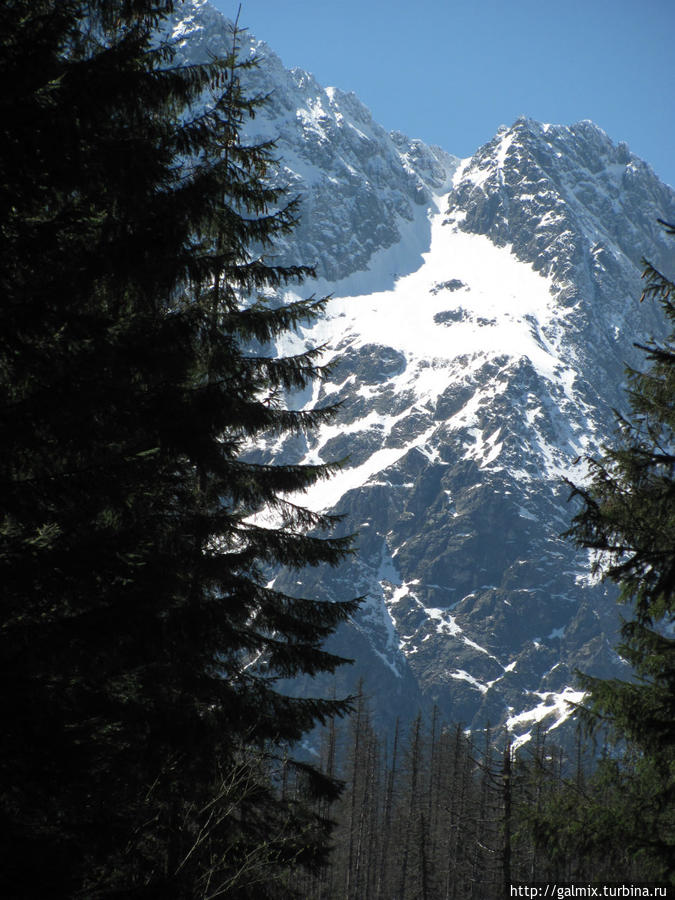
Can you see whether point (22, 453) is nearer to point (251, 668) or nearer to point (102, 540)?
point (102, 540)

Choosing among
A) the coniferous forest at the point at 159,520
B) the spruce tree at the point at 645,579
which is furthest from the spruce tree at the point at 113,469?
the spruce tree at the point at 645,579

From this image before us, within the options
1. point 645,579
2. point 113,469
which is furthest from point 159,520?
point 645,579

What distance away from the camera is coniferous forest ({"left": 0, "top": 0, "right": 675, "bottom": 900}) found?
190 inches

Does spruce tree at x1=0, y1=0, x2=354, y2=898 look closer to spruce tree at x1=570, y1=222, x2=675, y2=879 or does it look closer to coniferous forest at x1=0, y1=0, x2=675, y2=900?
coniferous forest at x1=0, y1=0, x2=675, y2=900

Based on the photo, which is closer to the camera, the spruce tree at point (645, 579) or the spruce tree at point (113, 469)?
the spruce tree at point (113, 469)

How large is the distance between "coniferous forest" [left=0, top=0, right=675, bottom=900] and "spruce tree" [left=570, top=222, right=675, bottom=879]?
0.03 metres

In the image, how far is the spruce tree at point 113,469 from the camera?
4766 millimetres

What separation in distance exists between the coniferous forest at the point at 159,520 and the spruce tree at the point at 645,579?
29 millimetres

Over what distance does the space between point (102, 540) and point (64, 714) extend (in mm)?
1122

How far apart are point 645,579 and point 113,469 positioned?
19.3 feet

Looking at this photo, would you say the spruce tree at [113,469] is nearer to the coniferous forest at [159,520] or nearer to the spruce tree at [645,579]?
the coniferous forest at [159,520]

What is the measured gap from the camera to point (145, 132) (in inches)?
269

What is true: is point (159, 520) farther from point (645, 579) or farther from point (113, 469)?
point (645, 579)

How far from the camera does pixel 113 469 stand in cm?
498
